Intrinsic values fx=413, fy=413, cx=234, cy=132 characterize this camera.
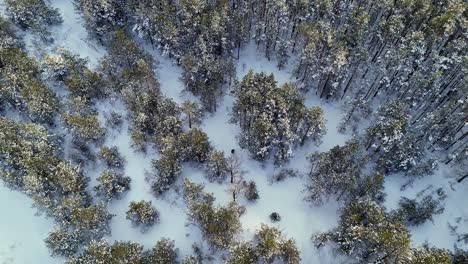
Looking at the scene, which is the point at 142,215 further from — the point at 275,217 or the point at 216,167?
the point at 275,217

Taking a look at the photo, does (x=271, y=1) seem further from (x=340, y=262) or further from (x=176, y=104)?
(x=340, y=262)

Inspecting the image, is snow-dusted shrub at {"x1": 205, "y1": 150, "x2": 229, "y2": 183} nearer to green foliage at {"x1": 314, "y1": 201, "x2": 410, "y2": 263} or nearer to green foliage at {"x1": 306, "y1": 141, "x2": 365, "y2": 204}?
green foliage at {"x1": 306, "y1": 141, "x2": 365, "y2": 204}

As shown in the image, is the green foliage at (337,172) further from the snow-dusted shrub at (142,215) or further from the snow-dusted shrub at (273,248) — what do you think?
the snow-dusted shrub at (142,215)

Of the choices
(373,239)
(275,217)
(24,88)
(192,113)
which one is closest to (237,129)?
(192,113)

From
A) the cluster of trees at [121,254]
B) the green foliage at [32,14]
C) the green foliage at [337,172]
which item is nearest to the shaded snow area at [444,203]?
the green foliage at [337,172]

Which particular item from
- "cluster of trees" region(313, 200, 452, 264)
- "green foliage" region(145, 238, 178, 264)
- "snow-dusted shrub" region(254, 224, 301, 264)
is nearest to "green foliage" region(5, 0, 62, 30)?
"green foliage" region(145, 238, 178, 264)

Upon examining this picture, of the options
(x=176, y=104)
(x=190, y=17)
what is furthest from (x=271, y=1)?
(x=176, y=104)
